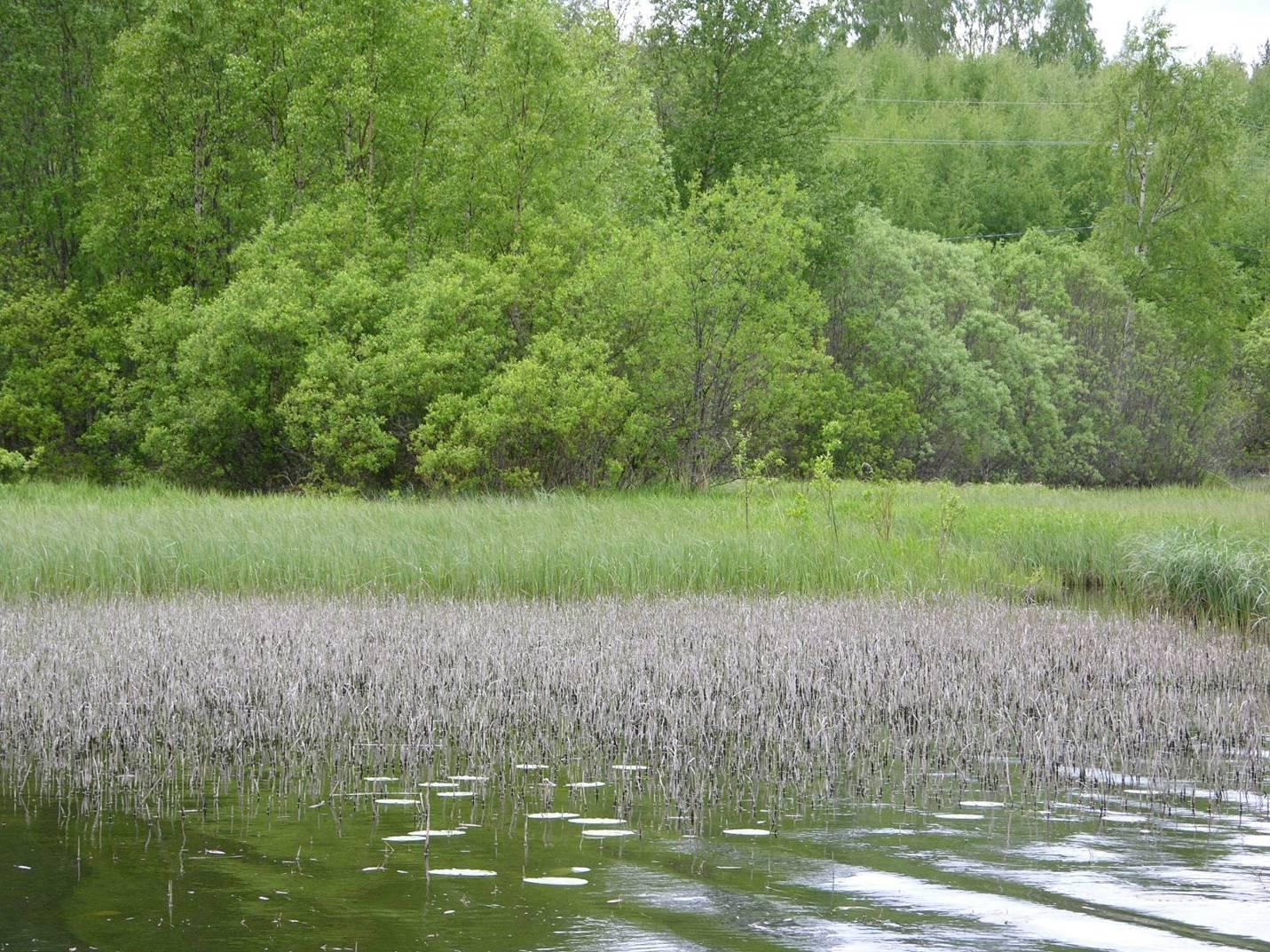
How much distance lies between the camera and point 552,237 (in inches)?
1091

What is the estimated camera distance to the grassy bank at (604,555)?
47.8 ft

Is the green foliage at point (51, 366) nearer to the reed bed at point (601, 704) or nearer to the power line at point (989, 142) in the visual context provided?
the reed bed at point (601, 704)

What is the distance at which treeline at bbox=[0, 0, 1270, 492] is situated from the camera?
26672 millimetres

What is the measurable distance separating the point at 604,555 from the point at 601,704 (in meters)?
6.62

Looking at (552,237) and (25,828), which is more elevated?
(552,237)

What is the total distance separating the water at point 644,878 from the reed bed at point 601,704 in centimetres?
41

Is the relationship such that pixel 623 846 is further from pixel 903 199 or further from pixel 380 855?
pixel 903 199

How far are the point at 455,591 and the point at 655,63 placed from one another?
29470mm

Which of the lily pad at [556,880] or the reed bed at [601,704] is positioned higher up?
the reed bed at [601,704]

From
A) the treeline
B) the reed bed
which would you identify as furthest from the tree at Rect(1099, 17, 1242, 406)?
the reed bed

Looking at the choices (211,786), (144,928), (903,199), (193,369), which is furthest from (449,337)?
(903,199)

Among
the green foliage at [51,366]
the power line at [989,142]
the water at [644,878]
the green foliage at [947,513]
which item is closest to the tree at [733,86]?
the green foliage at [51,366]

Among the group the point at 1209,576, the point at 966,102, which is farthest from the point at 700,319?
the point at 966,102

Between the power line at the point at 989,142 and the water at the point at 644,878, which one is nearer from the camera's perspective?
the water at the point at 644,878
